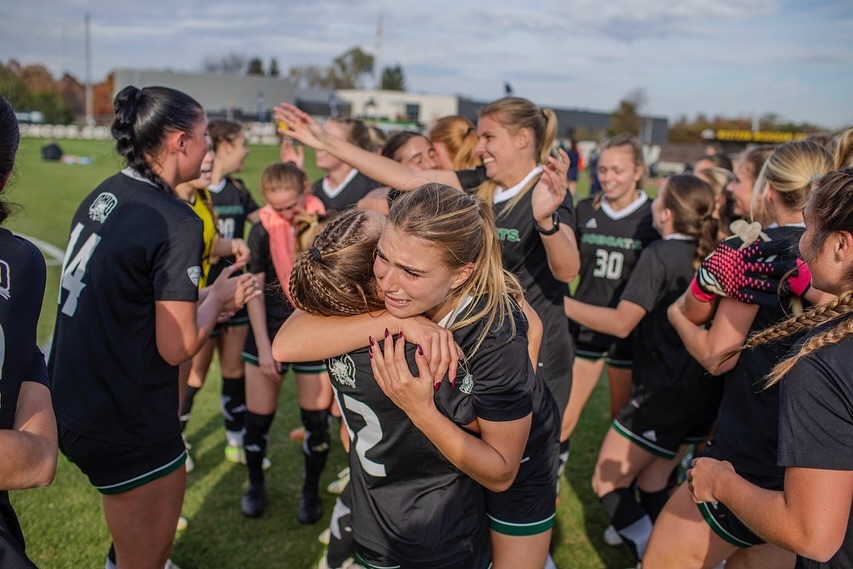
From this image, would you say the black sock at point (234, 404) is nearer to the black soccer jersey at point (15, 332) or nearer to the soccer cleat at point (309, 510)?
the soccer cleat at point (309, 510)

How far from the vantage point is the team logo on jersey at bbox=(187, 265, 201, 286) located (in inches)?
89.1

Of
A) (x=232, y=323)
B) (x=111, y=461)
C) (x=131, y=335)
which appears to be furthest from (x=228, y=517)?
(x=131, y=335)

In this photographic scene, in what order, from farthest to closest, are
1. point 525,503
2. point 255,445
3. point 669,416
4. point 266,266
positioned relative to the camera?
point 266,266
point 255,445
point 669,416
point 525,503

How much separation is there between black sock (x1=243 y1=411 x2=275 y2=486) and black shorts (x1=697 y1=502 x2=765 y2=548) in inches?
105

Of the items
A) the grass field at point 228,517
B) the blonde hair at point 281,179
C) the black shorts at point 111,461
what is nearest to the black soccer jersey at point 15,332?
the black shorts at point 111,461

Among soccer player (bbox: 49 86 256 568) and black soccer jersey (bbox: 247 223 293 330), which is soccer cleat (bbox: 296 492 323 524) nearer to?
black soccer jersey (bbox: 247 223 293 330)

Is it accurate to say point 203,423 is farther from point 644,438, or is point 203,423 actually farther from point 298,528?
point 644,438

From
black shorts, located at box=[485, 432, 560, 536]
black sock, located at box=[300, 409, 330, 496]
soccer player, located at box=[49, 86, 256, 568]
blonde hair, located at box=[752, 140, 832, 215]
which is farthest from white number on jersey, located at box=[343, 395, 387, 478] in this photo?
black sock, located at box=[300, 409, 330, 496]

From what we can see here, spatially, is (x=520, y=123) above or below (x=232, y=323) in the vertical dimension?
above

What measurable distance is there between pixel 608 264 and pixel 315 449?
2417mm

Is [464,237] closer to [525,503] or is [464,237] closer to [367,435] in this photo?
[367,435]

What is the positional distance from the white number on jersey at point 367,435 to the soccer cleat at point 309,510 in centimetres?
205

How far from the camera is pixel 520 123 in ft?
10.5

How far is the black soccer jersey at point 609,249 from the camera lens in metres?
Answer: 4.38
